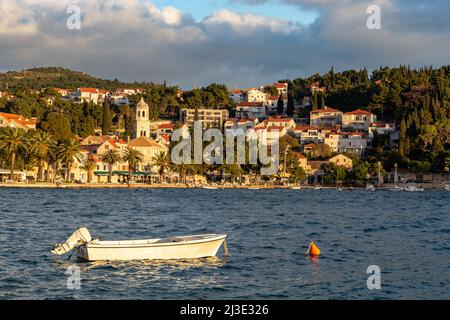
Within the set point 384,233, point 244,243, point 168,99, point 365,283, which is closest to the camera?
point 365,283

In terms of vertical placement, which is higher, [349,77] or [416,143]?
[349,77]

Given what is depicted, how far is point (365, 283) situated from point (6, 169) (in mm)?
83249

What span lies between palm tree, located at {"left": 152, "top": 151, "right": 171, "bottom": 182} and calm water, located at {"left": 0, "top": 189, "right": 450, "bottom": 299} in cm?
6155

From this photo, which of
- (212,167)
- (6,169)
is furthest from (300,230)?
(212,167)

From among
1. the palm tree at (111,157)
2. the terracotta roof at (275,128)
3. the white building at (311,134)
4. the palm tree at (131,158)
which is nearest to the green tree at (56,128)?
the palm tree at (111,157)

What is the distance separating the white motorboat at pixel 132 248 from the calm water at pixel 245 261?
16.3 inches

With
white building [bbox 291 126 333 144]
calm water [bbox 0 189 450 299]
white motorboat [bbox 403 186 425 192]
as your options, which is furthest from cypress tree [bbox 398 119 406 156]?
calm water [bbox 0 189 450 299]

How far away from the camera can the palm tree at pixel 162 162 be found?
10969 centimetres

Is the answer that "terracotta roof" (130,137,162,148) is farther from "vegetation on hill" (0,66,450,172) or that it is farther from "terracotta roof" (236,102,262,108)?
"terracotta roof" (236,102,262,108)

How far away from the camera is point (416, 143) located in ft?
401

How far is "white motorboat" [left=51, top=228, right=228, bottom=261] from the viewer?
24.8 m

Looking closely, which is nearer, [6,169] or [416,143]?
[6,169]

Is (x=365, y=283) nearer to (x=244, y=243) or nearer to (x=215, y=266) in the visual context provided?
(x=215, y=266)
